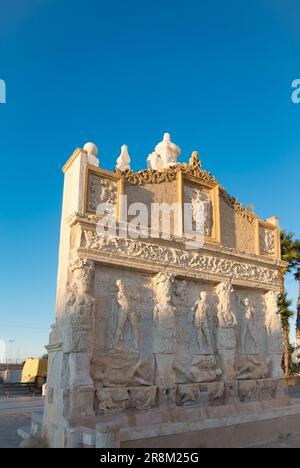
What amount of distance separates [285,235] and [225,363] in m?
14.8

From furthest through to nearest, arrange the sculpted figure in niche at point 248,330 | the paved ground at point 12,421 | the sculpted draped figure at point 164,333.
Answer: the sculpted figure in niche at point 248,330 → the sculpted draped figure at point 164,333 → the paved ground at point 12,421

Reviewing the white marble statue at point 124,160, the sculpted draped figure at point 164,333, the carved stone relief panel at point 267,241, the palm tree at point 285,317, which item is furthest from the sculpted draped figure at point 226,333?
the palm tree at point 285,317

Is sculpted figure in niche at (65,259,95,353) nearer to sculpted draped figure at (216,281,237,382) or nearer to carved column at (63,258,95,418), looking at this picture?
carved column at (63,258,95,418)

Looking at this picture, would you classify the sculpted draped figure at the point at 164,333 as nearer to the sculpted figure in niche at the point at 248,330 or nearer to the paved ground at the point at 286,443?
the paved ground at the point at 286,443

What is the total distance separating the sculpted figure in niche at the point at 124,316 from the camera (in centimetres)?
774

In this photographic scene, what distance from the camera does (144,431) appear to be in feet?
19.0

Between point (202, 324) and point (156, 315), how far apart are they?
1278 millimetres

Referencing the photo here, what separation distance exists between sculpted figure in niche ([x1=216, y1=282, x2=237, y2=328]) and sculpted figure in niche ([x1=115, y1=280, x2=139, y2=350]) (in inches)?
89.8

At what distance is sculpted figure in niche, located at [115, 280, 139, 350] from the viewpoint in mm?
7742

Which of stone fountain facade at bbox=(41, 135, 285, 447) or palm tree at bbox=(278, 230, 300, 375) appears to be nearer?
stone fountain facade at bbox=(41, 135, 285, 447)

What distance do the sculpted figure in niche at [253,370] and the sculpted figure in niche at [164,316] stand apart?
2342 millimetres

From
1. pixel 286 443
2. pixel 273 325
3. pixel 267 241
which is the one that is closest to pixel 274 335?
pixel 273 325

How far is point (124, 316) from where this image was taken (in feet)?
25.5

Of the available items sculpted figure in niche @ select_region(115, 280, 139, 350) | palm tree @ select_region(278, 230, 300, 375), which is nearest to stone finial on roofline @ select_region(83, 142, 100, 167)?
sculpted figure in niche @ select_region(115, 280, 139, 350)
